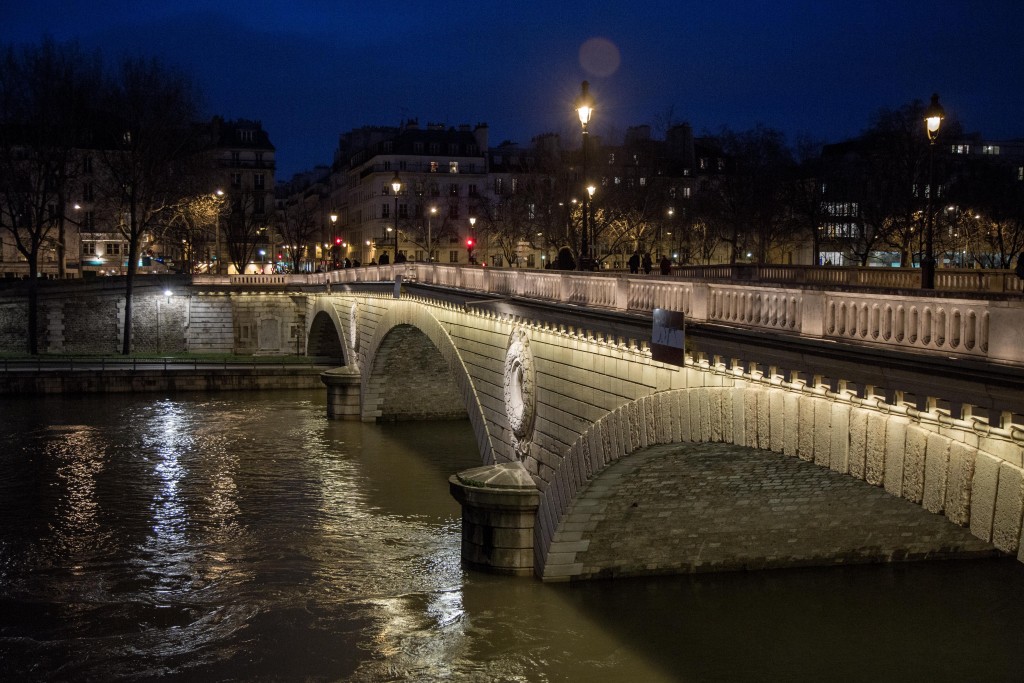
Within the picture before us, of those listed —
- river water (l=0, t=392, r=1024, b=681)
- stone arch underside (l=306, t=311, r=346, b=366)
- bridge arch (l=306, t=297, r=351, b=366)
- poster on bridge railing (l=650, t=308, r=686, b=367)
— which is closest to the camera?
poster on bridge railing (l=650, t=308, r=686, b=367)

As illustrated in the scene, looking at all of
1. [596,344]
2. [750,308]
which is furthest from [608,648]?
[750,308]

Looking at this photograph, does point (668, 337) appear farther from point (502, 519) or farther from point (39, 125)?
point (39, 125)

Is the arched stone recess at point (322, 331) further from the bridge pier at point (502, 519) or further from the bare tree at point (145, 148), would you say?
the bridge pier at point (502, 519)

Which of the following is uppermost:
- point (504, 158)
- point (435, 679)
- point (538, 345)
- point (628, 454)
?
point (504, 158)

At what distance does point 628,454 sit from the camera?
16.9 meters

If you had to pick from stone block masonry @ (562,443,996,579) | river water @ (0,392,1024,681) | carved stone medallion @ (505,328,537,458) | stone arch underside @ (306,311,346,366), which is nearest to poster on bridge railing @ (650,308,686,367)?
stone block masonry @ (562,443,996,579)

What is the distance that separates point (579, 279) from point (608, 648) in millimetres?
5978

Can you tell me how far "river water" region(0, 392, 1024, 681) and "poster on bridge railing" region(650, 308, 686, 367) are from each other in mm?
5245

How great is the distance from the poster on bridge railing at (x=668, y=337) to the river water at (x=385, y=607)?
524 cm

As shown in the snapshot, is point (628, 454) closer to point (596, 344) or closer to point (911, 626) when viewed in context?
point (596, 344)

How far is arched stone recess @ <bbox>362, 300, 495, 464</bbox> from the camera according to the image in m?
26.6

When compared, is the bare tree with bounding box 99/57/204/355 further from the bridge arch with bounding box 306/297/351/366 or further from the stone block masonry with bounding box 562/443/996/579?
the stone block masonry with bounding box 562/443/996/579

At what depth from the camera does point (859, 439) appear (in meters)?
10.8

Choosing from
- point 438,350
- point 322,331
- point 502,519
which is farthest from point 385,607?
point 322,331
